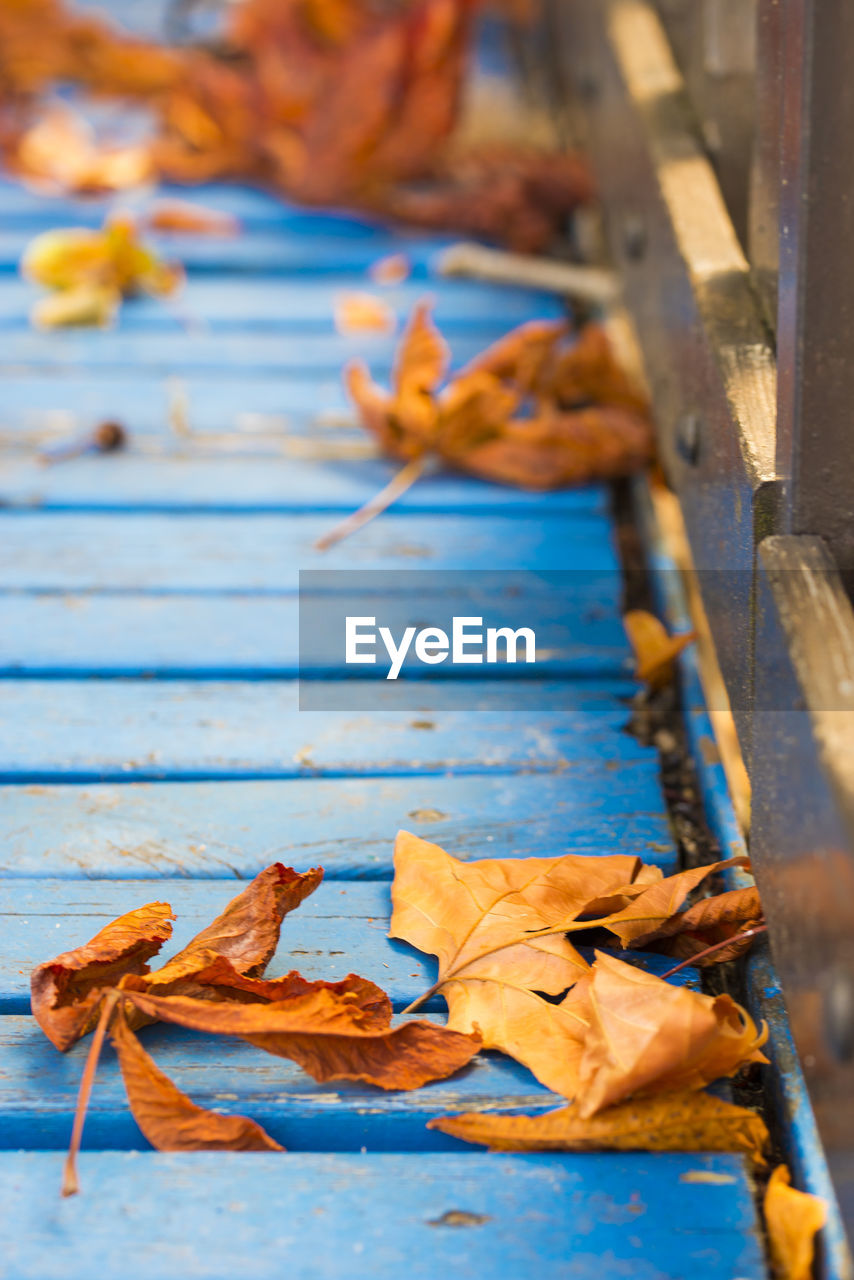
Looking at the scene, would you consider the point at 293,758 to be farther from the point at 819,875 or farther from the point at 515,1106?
the point at 819,875

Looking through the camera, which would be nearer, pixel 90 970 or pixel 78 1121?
pixel 78 1121

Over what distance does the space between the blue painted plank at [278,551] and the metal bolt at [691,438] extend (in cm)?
25

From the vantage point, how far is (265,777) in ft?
3.96

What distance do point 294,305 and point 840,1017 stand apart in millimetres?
1951

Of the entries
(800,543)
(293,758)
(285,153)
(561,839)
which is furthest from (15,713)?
(285,153)

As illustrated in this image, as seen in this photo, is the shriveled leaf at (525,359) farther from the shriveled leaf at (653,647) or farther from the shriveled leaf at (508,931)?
the shriveled leaf at (508,931)

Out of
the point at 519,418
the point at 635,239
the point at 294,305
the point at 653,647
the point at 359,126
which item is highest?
the point at 359,126

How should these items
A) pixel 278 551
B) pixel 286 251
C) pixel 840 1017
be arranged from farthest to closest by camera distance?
1. pixel 286 251
2. pixel 278 551
3. pixel 840 1017

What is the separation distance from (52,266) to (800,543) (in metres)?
1.86

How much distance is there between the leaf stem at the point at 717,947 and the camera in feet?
3.02

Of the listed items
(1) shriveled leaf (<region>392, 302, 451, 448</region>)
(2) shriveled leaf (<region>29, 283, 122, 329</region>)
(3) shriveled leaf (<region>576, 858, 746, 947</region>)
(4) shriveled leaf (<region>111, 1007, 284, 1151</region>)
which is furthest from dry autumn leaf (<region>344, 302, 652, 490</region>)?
(4) shriveled leaf (<region>111, 1007, 284, 1151</region>)

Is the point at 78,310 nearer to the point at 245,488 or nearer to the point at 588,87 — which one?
the point at 245,488

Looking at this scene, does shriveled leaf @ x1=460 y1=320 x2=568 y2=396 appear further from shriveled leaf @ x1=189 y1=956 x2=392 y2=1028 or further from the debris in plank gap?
shriveled leaf @ x1=189 y1=956 x2=392 y2=1028

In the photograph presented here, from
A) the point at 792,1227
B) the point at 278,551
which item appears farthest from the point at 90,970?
the point at 278,551
